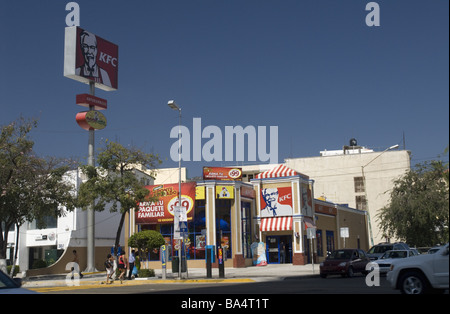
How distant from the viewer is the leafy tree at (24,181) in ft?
109

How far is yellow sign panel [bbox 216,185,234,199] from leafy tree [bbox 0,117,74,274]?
35.9 feet

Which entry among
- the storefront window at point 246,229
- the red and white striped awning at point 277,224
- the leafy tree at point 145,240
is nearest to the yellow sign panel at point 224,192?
the storefront window at point 246,229

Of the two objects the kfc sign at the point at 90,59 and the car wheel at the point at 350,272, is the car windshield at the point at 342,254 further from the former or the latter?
the kfc sign at the point at 90,59

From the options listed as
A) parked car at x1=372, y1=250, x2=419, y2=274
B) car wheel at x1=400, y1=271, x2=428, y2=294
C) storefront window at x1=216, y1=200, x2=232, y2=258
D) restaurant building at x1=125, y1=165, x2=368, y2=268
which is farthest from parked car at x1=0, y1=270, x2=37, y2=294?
storefront window at x1=216, y1=200, x2=232, y2=258

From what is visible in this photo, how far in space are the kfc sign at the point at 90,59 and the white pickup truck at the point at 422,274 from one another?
128 feet

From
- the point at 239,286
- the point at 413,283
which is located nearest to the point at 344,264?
the point at 239,286

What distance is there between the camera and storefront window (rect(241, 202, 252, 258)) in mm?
42159

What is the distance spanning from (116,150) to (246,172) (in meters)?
63.8

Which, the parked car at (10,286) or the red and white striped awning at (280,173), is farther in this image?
the red and white striped awning at (280,173)

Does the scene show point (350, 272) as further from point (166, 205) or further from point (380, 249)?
point (166, 205)

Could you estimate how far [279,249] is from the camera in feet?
142

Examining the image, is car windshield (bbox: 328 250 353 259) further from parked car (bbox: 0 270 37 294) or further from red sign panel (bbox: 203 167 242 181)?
parked car (bbox: 0 270 37 294)

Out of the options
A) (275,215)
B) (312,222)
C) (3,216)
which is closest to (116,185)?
(3,216)

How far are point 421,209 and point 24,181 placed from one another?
1178 inches
